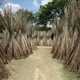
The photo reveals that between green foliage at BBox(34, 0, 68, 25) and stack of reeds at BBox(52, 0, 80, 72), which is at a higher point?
stack of reeds at BBox(52, 0, 80, 72)

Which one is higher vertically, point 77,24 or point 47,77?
point 77,24

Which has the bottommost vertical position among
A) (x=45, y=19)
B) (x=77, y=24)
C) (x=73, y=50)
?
(x=45, y=19)

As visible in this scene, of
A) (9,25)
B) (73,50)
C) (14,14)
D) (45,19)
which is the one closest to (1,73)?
(73,50)

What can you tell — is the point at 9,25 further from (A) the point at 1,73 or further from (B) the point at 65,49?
(A) the point at 1,73

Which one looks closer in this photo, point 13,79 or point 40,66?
point 13,79

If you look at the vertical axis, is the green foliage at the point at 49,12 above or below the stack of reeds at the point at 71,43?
below

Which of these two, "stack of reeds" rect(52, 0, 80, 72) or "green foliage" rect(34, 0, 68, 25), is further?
"green foliage" rect(34, 0, 68, 25)

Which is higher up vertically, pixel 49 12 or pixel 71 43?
pixel 71 43

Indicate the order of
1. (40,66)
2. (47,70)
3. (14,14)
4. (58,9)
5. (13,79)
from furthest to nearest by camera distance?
1. (58,9)
2. (14,14)
3. (40,66)
4. (47,70)
5. (13,79)

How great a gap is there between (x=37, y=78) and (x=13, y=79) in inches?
30.0

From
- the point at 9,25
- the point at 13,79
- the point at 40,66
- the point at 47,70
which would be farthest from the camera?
the point at 9,25

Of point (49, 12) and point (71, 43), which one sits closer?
point (71, 43)

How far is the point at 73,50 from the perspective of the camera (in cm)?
1191

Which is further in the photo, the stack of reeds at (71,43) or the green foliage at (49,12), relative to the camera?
the green foliage at (49,12)
